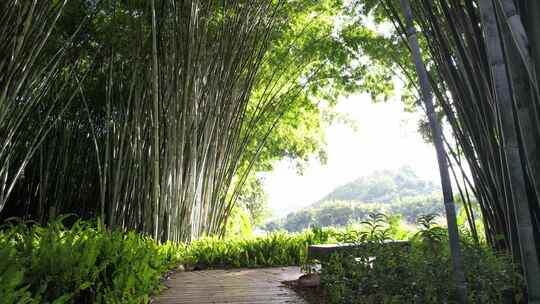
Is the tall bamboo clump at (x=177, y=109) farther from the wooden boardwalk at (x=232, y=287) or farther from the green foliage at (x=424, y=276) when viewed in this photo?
the green foliage at (x=424, y=276)

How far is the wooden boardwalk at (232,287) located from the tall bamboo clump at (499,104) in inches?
45.6

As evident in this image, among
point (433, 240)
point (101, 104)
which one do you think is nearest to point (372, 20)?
point (101, 104)

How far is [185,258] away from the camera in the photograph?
407 centimetres

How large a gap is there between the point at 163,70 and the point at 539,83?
153 inches

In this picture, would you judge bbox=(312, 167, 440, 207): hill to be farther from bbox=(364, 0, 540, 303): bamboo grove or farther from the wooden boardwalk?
bbox=(364, 0, 540, 303): bamboo grove

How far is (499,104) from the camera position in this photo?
1274 millimetres

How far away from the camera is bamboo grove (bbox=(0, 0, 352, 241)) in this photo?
14.6 feet

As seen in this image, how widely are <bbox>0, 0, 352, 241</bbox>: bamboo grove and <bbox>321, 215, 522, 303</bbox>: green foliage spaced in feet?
8.06

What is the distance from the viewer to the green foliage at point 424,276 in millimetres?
1775

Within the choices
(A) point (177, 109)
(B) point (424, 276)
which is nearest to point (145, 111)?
(A) point (177, 109)

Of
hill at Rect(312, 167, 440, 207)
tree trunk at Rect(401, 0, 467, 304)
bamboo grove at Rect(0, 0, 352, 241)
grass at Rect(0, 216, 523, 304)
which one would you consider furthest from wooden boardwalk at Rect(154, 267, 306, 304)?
hill at Rect(312, 167, 440, 207)

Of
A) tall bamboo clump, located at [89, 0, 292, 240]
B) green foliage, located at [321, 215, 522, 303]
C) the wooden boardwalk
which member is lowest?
the wooden boardwalk

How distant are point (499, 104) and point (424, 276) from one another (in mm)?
891

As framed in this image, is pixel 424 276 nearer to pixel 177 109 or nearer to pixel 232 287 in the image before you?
pixel 232 287
